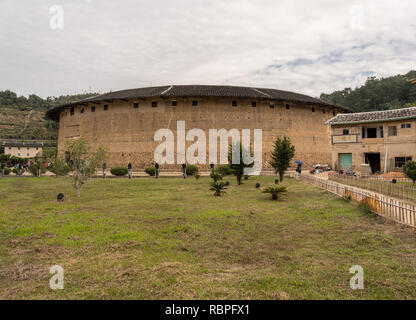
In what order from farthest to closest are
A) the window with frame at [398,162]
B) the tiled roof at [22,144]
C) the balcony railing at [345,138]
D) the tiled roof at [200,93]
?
the tiled roof at [22,144] → the tiled roof at [200,93] → the balcony railing at [345,138] → the window with frame at [398,162]

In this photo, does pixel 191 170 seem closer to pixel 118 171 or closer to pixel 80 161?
pixel 118 171

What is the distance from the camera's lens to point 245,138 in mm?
29016

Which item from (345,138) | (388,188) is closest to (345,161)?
(345,138)

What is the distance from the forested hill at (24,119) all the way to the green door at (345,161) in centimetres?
7539

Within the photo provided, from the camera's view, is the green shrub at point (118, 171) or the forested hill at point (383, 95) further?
the forested hill at point (383, 95)

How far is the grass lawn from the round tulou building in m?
19.5

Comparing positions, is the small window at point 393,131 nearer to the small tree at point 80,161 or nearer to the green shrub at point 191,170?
the green shrub at point 191,170

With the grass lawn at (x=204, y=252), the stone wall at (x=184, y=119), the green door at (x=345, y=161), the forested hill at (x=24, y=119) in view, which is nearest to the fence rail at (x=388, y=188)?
the grass lawn at (x=204, y=252)

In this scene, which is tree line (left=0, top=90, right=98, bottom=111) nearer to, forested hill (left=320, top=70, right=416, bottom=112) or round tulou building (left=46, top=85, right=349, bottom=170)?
round tulou building (left=46, top=85, right=349, bottom=170)

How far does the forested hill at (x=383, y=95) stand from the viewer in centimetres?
5104

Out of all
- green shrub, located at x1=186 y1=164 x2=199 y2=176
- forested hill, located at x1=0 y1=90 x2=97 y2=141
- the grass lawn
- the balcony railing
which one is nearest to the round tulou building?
green shrub, located at x1=186 y1=164 x2=199 y2=176

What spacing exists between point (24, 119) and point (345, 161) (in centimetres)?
8890

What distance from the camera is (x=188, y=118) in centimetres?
2875
